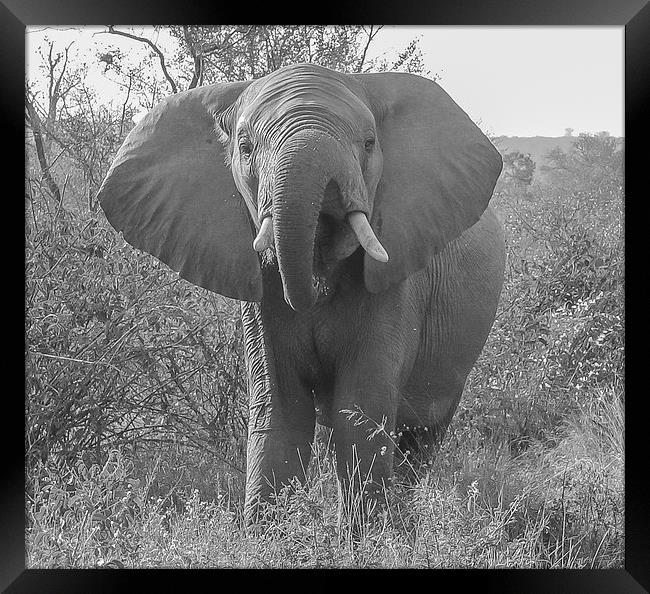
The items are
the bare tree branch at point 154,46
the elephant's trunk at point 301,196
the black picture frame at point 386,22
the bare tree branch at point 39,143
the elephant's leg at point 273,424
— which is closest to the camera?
the elephant's trunk at point 301,196

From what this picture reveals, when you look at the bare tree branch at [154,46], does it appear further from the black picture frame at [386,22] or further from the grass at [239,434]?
the black picture frame at [386,22]

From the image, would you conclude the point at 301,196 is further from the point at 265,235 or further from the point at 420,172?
the point at 420,172

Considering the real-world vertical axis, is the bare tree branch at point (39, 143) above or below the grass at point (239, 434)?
above

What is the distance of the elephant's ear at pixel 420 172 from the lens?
503 centimetres

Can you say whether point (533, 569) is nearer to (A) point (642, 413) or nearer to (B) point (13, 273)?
(A) point (642, 413)

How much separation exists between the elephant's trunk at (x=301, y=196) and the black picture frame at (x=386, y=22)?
23.6 inches

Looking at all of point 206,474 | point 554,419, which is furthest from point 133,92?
point 554,419

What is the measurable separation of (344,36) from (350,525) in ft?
14.4

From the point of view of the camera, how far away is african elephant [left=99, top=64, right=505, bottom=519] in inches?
192

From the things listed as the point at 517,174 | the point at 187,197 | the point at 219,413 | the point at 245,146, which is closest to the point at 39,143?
the point at 219,413

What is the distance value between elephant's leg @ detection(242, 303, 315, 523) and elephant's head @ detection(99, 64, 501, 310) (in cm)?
32

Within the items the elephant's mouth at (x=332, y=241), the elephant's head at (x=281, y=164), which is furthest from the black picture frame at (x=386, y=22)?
the elephant's mouth at (x=332, y=241)

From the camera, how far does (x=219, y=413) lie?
266 inches

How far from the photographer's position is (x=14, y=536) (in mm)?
4773
